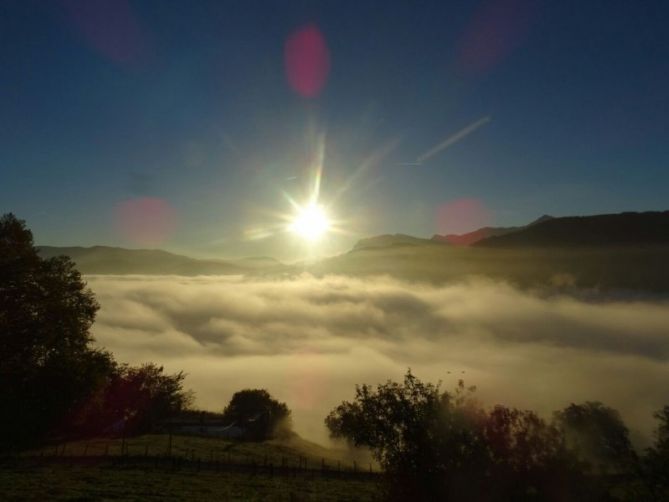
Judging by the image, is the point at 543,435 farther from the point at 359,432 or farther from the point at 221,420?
the point at 221,420

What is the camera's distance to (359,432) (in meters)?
25.7

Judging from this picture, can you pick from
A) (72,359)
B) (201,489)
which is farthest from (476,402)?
(72,359)

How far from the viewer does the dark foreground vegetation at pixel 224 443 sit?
78.5ft

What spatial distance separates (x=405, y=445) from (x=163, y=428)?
8036cm

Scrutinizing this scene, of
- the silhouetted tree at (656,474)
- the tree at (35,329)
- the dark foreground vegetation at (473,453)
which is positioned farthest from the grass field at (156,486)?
the silhouetted tree at (656,474)

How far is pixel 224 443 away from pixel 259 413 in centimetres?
3396

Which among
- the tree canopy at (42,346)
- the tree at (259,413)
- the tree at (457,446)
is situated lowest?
the tree at (457,446)

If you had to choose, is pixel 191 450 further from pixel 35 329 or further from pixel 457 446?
pixel 457 446

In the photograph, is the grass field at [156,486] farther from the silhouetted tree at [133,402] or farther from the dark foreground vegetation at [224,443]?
the silhouetted tree at [133,402]

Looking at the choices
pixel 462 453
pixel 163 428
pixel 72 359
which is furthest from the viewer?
pixel 163 428

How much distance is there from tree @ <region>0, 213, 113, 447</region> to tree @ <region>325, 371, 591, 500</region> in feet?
102

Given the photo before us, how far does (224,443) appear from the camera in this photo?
7912cm

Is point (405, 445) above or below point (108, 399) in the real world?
below

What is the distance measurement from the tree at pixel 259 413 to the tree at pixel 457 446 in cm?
8444
